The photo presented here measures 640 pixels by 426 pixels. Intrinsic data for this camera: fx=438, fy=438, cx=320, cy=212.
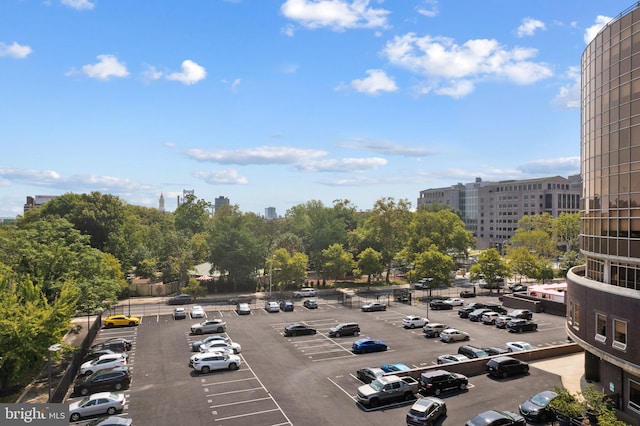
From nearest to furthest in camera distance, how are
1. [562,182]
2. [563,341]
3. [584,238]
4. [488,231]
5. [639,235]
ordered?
[639,235]
[584,238]
[563,341]
[562,182]
[488,231]

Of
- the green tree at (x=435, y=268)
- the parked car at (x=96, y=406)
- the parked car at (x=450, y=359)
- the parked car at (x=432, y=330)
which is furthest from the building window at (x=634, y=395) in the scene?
the green tree at (x=435, y=268)

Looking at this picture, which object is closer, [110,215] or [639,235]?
[639,235]

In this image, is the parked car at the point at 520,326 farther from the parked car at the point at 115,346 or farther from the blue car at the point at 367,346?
the parked car at the point at 115,346

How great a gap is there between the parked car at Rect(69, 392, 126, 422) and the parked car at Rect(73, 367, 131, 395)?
10.6 feet

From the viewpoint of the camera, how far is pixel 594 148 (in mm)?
30719

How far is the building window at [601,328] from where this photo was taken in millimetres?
28141

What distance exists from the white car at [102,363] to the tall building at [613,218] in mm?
34341

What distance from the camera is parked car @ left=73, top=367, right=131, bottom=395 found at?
29.8 metres

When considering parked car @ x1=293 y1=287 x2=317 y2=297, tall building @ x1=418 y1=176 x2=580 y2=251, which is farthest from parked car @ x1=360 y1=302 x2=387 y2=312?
tall building @ x1=418 y1=176 x2=580 y2=251

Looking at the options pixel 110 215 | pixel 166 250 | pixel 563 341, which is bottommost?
pixel 563 341

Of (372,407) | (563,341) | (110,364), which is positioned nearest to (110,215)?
(110,364)

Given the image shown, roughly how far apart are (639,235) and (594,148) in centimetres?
748

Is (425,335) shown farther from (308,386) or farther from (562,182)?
(562,182)

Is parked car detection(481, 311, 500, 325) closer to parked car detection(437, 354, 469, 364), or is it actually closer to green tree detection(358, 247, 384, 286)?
parked car detection(437, 354, 469, 364)
